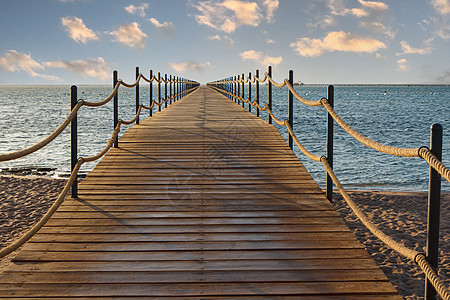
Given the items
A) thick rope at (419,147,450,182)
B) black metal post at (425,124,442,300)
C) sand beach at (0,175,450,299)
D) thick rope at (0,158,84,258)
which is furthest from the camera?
sand beach at (0,175,450,299)

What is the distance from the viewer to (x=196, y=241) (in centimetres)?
349

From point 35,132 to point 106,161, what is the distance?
34.5 meters

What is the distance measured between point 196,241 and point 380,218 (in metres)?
8.74

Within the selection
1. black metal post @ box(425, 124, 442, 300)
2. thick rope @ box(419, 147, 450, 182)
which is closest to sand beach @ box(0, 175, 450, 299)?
black metal post @ box(425, 124, 442, 300)

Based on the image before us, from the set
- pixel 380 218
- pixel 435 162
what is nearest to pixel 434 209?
pixel 435 162

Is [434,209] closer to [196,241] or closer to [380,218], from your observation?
[196,241]

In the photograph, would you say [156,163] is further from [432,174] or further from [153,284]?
[432,174]

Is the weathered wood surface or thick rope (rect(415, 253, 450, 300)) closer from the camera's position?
thick rope (rect(415, 253, 450, 300))

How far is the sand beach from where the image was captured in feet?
25.1

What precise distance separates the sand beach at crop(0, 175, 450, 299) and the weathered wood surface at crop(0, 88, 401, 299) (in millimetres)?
3488

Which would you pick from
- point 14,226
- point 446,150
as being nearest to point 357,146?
point 446,150

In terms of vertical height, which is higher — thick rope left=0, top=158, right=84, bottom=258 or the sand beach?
thick rope left=0, top=158, right=84, bottom=258

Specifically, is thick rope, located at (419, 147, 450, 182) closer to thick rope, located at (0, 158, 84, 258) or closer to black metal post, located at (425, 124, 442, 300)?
black metal post, located at (425, 124, 442, 300)

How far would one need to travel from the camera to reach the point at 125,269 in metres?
3.02
